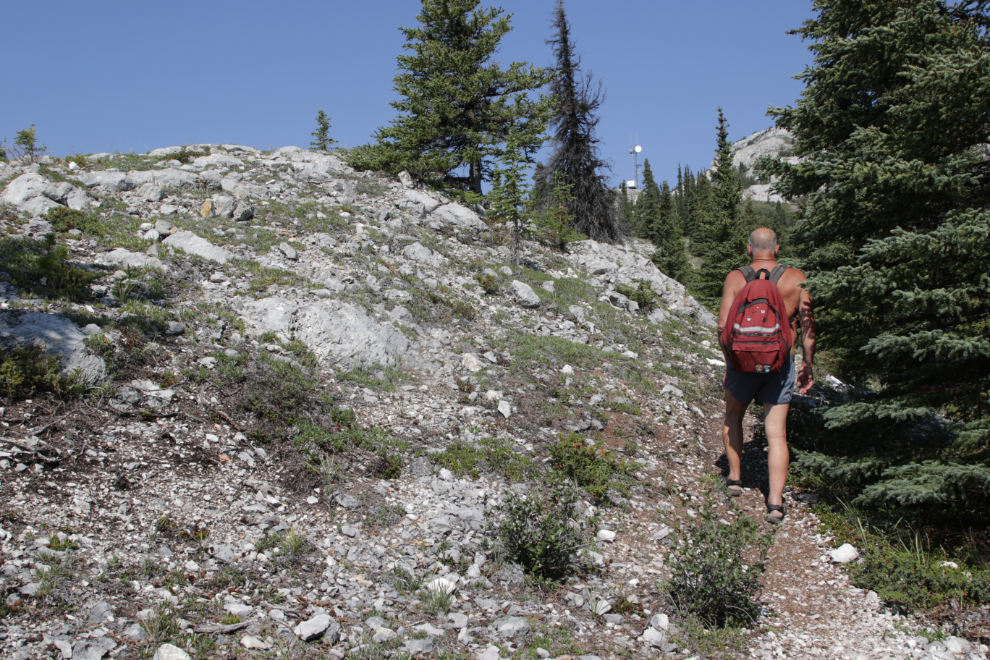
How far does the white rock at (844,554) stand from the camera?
4.79 m

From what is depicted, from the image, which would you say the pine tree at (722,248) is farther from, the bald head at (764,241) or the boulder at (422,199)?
the bald head at (764,241)

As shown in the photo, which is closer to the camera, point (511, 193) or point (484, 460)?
point (484, 460)

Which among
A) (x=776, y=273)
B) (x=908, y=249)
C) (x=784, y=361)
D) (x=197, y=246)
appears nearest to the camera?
(x=908, y=249)

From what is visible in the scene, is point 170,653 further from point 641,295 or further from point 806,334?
point 641,295

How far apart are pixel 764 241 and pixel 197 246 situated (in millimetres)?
10027

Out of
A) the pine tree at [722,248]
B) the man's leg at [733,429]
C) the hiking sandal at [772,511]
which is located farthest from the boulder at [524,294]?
the pine tree at [722,248]

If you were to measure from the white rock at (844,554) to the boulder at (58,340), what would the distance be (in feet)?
24.8

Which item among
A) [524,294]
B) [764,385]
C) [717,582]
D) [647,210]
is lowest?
[717,582]

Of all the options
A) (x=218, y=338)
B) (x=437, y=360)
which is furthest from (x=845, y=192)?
(x=218, y=338)

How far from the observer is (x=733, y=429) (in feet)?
→ 19.0

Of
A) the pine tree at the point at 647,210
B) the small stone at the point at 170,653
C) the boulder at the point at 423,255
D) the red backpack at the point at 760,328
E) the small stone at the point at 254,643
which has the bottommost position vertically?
the small stone at the point at 254,643

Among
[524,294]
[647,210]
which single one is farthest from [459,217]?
[647,210]

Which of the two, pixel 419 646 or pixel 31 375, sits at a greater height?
pixel 31 375

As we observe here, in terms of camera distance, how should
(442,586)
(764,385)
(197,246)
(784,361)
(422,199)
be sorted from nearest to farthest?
(442,586)
(784,361)
(764,385)
(197,246)
(422,199)
